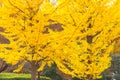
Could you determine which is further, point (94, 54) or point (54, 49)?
point (94, 54)

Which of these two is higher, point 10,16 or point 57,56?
point 10,16

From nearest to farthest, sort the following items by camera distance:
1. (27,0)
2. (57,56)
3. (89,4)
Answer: (27,0), (57,56), (89,4)

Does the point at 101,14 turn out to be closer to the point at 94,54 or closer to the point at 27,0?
the point at 94,54

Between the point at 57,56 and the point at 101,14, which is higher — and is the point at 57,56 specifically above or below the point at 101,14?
below

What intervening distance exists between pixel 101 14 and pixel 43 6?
8.88 ft

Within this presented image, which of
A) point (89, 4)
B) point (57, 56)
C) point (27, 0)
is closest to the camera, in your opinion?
point (27, 0)

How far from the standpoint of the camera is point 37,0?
5852 millimetres

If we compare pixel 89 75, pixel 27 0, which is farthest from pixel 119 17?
pixel 27 0

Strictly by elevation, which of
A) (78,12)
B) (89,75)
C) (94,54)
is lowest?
(89,75)

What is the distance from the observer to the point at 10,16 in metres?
6.06

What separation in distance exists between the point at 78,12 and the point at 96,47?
1.05m

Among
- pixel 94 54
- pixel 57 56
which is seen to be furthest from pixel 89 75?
pixel 57 56

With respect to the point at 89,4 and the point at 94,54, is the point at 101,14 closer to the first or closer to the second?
the point at 89,4

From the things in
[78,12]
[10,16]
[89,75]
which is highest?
[78,12]
